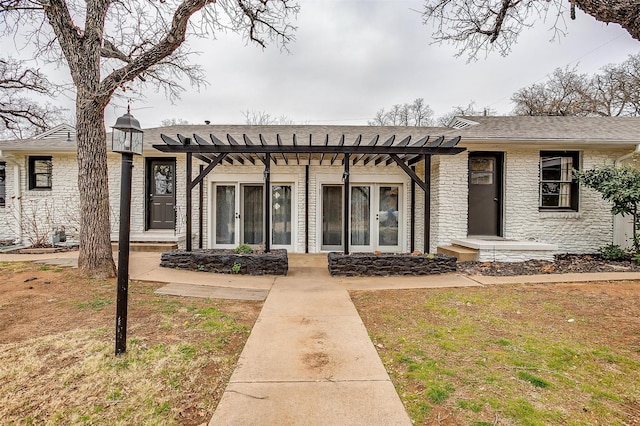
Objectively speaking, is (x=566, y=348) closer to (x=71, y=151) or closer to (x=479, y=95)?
(x=71, y=151)

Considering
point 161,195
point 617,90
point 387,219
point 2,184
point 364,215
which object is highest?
point 617,90

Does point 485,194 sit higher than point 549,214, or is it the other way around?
point 485,194

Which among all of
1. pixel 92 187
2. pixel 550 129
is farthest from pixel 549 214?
pixel 92 187

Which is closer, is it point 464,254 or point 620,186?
point 620,186

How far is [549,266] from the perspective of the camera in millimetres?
6715

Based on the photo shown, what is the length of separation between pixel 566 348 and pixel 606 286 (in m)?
3.35

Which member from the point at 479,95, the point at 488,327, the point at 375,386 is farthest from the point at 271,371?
the point at 479,95

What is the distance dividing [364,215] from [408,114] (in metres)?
22.2

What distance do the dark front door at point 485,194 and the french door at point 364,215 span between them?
1.98 meters

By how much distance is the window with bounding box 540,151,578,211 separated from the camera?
8.14 metres

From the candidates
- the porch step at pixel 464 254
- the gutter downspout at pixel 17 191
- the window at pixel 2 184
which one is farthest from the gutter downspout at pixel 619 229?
the window at pixel 2 184

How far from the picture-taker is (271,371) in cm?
263

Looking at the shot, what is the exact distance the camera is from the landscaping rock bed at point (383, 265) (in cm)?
634

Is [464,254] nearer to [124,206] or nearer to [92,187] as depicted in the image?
[124,206]
